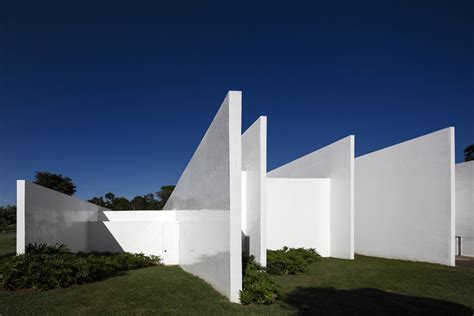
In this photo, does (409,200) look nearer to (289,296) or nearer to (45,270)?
(289,296)

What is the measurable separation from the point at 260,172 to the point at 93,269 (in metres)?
4.97

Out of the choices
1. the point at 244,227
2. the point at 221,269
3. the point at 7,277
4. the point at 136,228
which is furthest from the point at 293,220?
the point at 7,277

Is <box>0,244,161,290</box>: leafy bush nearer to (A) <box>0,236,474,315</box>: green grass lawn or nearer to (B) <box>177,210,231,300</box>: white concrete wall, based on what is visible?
(A) <box>0,236,474,315</box>: green grass lawn

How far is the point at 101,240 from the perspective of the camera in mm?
13359

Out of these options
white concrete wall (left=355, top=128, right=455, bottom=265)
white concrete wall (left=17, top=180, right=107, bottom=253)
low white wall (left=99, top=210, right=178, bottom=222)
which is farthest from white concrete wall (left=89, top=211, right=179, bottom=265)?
white concrete wall (left=355, top=128, right=455, bottom=265)

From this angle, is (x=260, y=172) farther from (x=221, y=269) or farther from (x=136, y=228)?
(x=136, y=228)

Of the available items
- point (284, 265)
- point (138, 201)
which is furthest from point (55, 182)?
point (284, 265)

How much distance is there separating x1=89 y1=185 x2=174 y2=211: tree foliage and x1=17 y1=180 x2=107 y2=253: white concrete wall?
4500 centimetres

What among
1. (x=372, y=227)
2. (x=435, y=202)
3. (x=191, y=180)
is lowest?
(x=372, y=227)

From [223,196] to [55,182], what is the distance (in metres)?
40.5

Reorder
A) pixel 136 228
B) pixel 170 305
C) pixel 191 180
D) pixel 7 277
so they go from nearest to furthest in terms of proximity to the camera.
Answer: pixel 170 305
pixel 7 277
pixel 191 180
pixel 136 228

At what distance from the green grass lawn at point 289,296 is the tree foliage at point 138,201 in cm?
5063

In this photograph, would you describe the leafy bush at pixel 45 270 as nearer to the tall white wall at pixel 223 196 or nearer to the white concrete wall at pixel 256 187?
the tall white wall at pixel 223 196

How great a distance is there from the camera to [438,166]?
1127 cm
